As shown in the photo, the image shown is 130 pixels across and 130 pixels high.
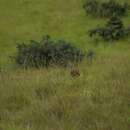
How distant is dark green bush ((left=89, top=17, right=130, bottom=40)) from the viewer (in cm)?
2312

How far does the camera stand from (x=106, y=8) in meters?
27.0

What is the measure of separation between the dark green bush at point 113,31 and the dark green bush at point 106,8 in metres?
2.42

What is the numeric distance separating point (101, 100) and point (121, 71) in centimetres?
175

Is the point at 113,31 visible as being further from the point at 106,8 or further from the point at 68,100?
the point at 68,100

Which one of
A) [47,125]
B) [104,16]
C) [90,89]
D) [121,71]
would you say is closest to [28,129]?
[47,125]

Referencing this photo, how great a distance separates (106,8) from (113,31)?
4.01m

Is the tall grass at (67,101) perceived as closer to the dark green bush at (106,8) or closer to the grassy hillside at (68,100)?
the grassy hillside at (68,100)

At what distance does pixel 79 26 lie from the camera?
25297 millimetres

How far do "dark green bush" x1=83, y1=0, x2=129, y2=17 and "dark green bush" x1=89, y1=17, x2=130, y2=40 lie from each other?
95.1 inches

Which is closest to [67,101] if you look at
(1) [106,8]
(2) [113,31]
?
(2) [113,31]

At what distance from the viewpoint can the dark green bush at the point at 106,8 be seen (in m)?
26.4

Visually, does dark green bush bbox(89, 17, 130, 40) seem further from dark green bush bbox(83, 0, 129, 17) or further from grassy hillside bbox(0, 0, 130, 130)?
grassy hillside bbox(0, 0, 130, 130)

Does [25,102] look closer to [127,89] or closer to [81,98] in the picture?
[81,98]

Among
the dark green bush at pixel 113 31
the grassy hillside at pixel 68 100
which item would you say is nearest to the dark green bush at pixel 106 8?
the dark green bush at pixel 113 31
